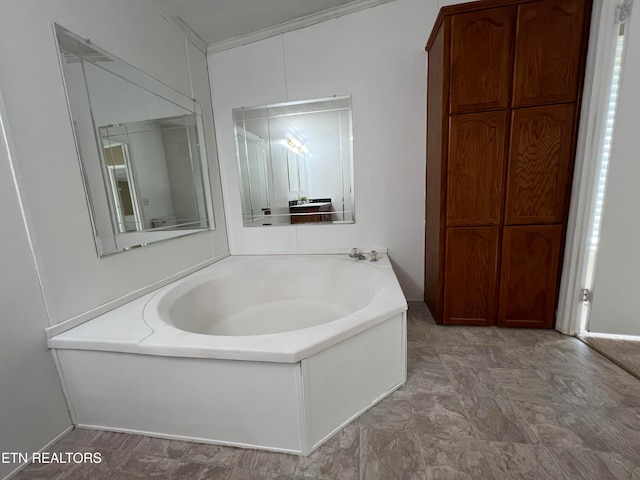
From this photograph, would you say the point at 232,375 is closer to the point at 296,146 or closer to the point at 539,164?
the point at 296,146

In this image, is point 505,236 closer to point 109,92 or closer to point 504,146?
point 504,146

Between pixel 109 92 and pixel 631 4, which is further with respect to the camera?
pixel 109 92

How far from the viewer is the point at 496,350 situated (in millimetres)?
1579

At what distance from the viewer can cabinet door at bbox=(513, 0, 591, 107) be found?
4.73 ft

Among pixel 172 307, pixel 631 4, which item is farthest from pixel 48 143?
pixel 631 4

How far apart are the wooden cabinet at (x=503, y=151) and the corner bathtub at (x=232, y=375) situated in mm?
800

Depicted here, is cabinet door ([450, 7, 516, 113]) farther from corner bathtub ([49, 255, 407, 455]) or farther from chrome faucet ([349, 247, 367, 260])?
corner bathtub ([49, 255, 407, 455])

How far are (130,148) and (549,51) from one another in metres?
2.54

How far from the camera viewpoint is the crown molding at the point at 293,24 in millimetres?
1959

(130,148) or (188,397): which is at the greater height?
(130,148)

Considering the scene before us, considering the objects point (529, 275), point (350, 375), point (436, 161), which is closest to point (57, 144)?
point (350, 375)

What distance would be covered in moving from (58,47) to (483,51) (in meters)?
2.23

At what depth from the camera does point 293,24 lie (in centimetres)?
206

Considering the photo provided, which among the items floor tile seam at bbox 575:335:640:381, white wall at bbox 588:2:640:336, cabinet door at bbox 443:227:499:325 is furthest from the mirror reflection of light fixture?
floor tile seam at bbox 575:335:640:381
